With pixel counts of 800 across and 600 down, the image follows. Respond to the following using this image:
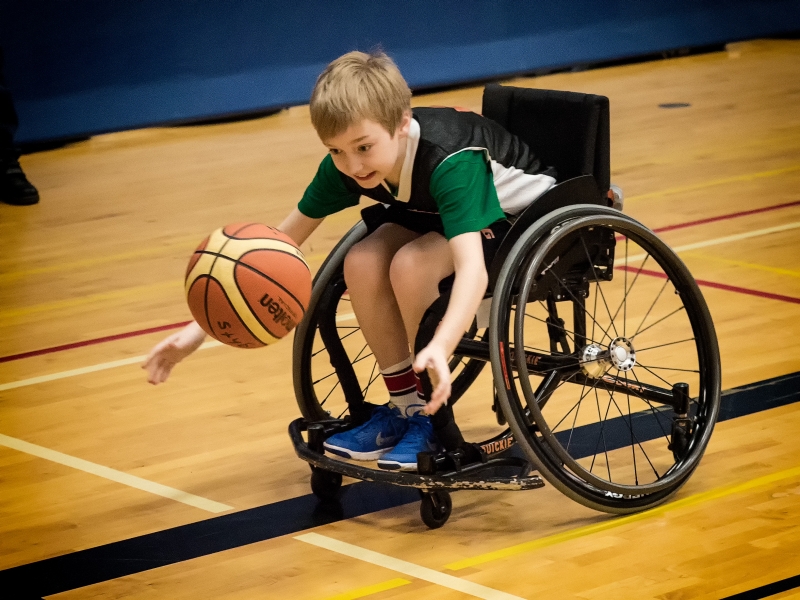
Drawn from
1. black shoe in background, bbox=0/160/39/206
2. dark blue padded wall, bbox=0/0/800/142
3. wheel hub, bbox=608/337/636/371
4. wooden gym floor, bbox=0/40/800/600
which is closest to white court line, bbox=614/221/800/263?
wooden gym floor, bbox=0/40/800/600

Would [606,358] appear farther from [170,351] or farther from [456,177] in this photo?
[170,351]

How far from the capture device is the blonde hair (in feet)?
8.41

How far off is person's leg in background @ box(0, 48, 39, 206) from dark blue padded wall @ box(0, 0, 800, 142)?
1.56 meters

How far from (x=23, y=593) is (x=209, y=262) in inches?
31.1

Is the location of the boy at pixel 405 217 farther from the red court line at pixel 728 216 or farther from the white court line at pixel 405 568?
the red court line at pixel 728 216

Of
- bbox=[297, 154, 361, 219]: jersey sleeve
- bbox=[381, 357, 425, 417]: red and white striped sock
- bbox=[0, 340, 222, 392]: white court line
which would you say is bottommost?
bbox=[0, 340, 222, 392]: white court line

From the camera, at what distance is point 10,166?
6.94 m

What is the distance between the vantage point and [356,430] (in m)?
2.96

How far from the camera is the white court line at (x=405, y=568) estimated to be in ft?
8.09

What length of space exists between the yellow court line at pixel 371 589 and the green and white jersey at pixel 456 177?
2.34ft

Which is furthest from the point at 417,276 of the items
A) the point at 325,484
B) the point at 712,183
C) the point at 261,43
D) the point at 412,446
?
the point at 261,43

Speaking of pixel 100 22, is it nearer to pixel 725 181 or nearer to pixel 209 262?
pixel 725 181

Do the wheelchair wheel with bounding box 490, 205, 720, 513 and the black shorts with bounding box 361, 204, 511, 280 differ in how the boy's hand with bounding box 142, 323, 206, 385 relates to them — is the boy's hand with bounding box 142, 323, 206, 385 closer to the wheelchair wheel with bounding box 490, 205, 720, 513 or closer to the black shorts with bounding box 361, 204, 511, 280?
the black shorts with bounding box 361, 204, 511, 280

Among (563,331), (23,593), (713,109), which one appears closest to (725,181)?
(713,109)
